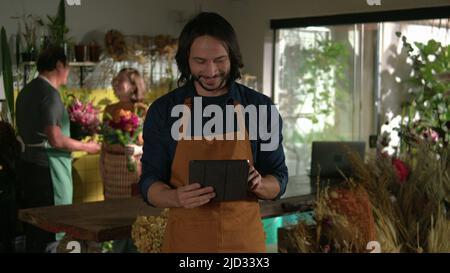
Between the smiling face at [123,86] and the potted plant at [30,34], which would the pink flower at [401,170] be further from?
the potted plant at [30,34]

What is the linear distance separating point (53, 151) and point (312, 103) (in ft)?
10.6

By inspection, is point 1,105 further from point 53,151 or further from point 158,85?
point 158,85

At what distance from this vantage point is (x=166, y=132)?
2.08m

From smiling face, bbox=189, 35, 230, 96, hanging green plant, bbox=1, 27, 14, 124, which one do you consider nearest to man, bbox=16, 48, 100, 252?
hanging green plant, bbox=1, 27, 14, 124

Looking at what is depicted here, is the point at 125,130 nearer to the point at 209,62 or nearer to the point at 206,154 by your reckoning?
the point at 206,154

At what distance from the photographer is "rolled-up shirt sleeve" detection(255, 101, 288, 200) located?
212cm

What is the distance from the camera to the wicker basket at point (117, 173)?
4992mm

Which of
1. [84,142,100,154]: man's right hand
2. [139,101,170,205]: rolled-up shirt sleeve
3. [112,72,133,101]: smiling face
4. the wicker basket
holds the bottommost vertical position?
the wicker basket

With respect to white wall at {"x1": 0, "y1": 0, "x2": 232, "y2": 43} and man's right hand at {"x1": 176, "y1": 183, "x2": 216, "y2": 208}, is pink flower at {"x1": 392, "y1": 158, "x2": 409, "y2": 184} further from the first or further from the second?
white wall at {"x1": 0, "y1": 0, "x2": 232, "y2": 43}

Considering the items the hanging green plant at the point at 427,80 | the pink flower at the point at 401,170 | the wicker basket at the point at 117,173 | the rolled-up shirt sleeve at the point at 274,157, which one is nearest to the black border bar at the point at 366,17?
the hanging green plant at the point at 427,80

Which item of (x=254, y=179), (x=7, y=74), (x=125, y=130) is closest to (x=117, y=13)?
(x=7, y=74)

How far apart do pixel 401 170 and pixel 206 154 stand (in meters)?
0.60

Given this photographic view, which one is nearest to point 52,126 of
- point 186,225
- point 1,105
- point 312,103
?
point 1,105
